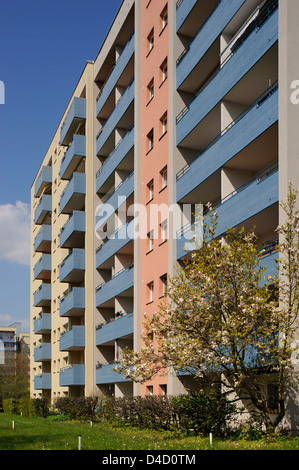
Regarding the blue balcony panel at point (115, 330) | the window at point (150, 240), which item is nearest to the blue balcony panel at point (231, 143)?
the window at point (150, 240)

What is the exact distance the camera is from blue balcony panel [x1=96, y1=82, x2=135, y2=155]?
3262 cm

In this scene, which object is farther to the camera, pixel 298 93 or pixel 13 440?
pixel 13 440

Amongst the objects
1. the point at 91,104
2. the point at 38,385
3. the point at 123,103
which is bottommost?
the point at 38,385

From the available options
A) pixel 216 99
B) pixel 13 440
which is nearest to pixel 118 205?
pixel 216 99

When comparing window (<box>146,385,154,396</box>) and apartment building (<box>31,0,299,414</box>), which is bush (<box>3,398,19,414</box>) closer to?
apartment building (<box>31,0,299,414</box>)

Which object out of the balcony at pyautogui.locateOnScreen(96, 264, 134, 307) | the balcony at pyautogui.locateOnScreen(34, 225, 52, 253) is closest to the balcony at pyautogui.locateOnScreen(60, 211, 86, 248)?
the balcony at pyautogui.locateOnScreen(96, 264, 134, 307)

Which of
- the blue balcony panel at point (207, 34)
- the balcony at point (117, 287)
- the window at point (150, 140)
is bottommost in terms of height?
the balcony at point (117, 287)

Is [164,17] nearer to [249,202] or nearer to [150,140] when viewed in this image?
[150,140]

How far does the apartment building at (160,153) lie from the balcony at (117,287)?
0.38 ft

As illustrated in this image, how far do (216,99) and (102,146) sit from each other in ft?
59.6

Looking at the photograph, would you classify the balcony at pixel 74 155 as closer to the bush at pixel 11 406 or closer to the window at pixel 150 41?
the window at pixel 150 41

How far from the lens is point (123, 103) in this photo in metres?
33.7

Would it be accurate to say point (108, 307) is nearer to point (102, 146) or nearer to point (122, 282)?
point (122, 282)

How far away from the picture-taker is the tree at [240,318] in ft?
47.9
